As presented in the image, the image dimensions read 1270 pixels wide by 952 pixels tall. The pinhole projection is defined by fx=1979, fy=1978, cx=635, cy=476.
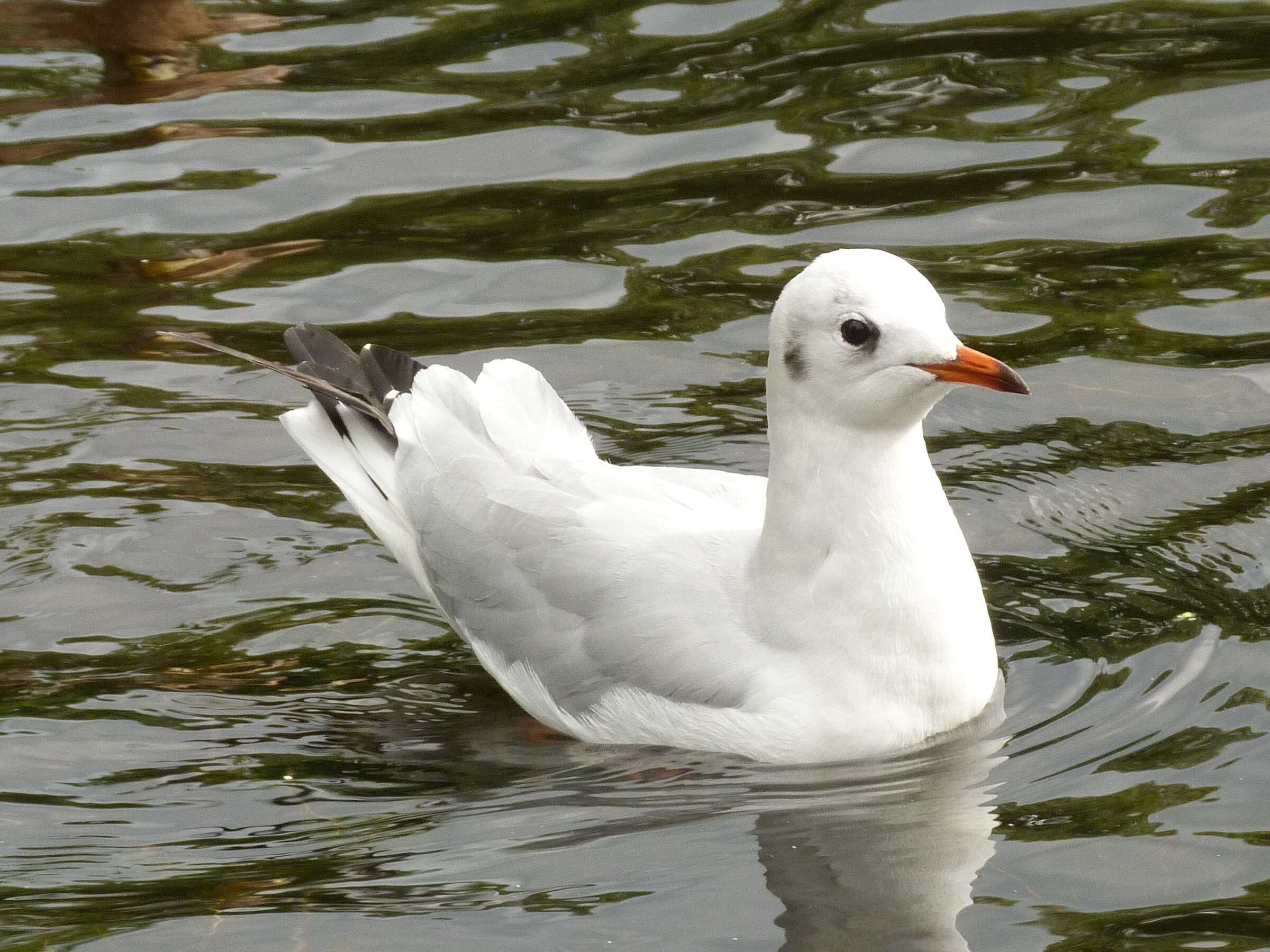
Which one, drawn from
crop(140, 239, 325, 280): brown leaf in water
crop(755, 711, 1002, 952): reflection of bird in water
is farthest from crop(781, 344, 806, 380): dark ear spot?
crop(140, 239, 325, 280): brown leaf in water

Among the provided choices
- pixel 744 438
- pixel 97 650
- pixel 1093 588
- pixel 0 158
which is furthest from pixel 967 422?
pixel 0 158

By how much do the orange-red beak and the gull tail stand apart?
2.19 metres

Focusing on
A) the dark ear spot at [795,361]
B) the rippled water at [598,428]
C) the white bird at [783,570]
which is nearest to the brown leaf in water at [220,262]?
the rippled water at [598,428]

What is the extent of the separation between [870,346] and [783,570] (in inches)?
28.7

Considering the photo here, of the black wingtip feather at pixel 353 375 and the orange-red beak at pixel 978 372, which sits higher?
the orange-red beak at pixel 978 372

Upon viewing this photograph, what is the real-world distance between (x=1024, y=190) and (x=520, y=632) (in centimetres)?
436

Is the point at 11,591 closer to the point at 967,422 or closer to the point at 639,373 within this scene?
the point at 639,373

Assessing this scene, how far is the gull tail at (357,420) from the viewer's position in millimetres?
6504

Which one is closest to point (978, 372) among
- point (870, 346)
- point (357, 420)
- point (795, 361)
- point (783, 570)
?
point (870, 346)

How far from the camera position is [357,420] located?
21.8 ft

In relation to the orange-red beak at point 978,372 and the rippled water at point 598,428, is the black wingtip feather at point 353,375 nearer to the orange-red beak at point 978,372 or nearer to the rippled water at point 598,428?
the rippled water at point 598,428

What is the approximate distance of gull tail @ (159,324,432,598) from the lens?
21.3 ft

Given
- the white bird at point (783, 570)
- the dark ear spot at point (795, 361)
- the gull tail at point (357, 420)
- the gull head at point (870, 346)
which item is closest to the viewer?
the gull head at point (870, 346)

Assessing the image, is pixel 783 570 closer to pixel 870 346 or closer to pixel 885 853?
pixel 870 346
